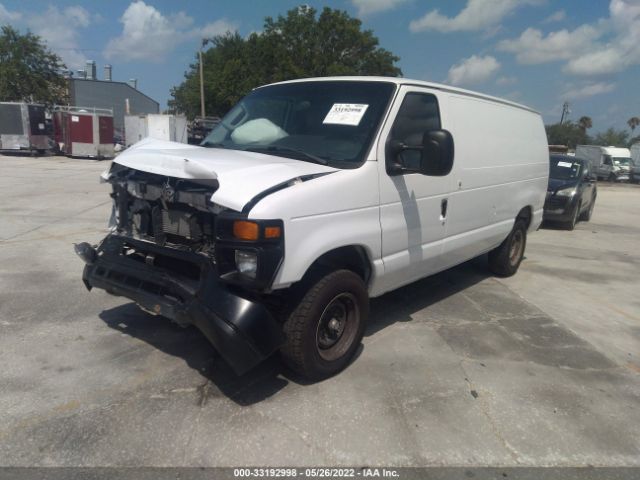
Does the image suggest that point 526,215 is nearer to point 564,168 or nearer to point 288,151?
point 288,151

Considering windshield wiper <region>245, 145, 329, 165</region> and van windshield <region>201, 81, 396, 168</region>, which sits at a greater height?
van windshield <region>201, 81, 396, 168</region>

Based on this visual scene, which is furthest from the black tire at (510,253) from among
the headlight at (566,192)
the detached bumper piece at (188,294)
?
the headlight at (566,192)

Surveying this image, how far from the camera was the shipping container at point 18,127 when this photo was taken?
71.1 ft

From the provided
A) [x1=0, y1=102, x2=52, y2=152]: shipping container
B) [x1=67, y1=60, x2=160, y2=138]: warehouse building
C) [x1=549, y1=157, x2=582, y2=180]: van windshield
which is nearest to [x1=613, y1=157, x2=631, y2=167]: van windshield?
[x1=549, y1=157, x2=582, y2=180]: van windshield

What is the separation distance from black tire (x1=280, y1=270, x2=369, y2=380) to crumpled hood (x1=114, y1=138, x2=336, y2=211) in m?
0.78

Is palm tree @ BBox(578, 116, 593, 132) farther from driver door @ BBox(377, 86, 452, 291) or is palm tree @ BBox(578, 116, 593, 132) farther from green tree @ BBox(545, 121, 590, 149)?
driver door @ BBox(377, 86, 452, 291)

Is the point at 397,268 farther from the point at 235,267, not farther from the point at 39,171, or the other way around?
the point at 39,171

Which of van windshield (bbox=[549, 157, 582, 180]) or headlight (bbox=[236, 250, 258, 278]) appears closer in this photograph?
headlight (bbox=[236, 250, 258, 278])

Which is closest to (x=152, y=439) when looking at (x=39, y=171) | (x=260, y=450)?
(x=260, y=450)

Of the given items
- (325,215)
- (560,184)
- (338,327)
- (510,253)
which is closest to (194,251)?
(325,215)

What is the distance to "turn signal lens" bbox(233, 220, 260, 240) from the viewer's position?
2873 millimetres

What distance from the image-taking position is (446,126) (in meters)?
4.59

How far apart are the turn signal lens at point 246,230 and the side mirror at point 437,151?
1523mm

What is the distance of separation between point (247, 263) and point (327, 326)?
0.99 metres
